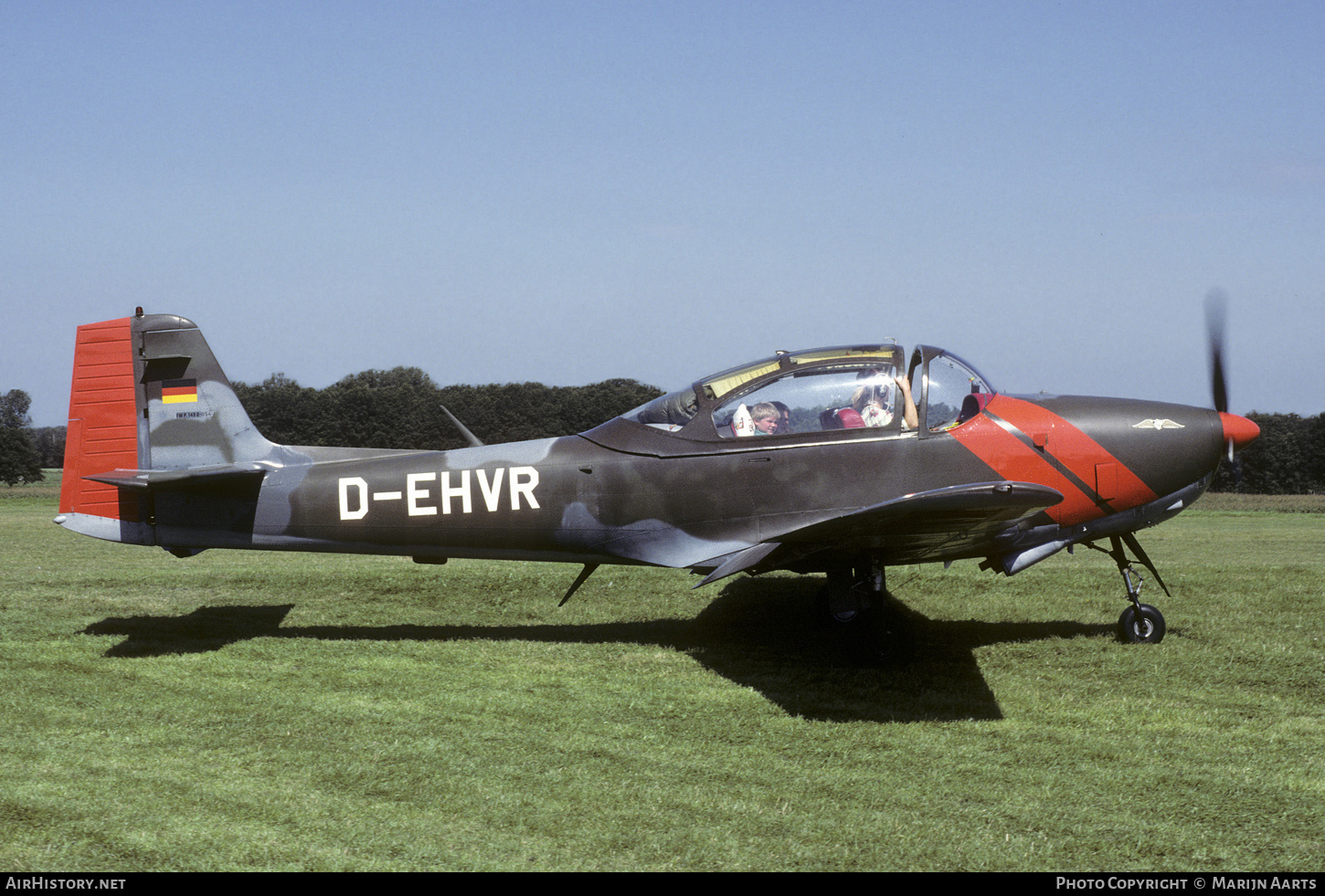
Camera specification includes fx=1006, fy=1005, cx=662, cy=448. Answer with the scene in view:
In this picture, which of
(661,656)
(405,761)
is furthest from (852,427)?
(405,761)

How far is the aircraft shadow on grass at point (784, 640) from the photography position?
7.21 metres

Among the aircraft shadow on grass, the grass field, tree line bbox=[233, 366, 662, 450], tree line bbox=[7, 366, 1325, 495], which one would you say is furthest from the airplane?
tree line bbox=[233, 366, 662, 450]

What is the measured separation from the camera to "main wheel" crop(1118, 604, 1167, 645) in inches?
343

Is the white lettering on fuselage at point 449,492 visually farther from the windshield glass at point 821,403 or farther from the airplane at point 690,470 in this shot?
the windshield glass at point 821,403

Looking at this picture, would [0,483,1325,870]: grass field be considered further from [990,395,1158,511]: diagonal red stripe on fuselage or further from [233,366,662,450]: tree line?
[233,366,662,450]: tree line

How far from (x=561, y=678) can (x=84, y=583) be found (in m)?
6.99

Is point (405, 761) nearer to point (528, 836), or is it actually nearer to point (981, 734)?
point (528, 836)

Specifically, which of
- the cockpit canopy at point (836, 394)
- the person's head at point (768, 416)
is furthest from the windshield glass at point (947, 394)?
the person's head at point (768, 416)

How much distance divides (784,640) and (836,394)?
8.23ft

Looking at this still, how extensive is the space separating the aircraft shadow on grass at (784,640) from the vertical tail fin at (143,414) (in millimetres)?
1377

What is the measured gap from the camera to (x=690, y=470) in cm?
826

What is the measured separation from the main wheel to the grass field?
0.40 feet

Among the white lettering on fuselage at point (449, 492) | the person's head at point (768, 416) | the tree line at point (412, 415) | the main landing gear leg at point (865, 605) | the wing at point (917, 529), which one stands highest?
the tree line at point (412, 415)

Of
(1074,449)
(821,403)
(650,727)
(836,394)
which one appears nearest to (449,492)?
(650,727)
